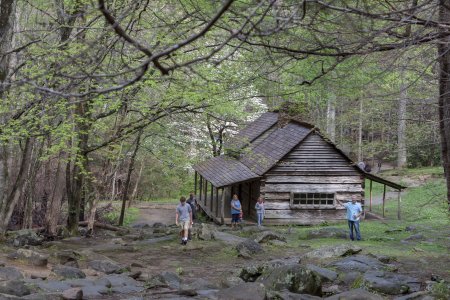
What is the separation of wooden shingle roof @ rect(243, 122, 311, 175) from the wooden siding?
370 mm

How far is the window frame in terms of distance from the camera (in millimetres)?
27516

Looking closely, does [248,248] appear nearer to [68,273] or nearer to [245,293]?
[68,273]

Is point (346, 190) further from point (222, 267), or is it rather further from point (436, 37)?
point (436, 37)

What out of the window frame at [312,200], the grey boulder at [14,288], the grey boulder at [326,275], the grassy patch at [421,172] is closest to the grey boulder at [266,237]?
the grey boulder at [326,275]

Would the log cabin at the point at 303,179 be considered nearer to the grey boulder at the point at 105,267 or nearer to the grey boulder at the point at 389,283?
the grey boulder at the point at 105,267

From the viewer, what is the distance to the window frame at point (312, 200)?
27516 mm

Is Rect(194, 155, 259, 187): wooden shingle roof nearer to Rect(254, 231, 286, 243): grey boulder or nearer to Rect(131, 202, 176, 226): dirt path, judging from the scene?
Rect(131, 202, 176, 226): dirt path

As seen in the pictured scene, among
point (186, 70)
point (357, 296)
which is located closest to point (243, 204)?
point (357, 296)

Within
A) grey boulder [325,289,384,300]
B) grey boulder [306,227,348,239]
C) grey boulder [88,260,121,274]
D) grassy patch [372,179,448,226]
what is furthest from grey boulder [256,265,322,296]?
grassy patch [372,179,448,226]

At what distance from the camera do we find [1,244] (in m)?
15.4

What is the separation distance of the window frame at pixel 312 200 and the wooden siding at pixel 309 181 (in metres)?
0.12

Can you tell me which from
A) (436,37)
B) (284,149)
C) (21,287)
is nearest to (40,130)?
(21,287)

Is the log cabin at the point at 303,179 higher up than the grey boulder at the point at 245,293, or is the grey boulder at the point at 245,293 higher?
the log cabin at the point at 303,179

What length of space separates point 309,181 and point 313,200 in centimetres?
102
